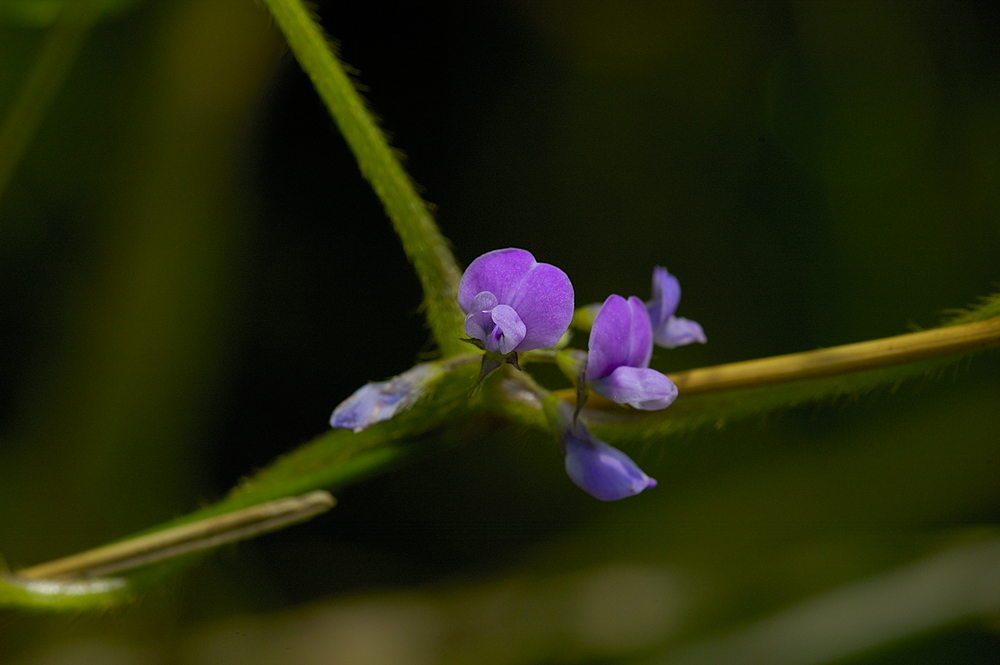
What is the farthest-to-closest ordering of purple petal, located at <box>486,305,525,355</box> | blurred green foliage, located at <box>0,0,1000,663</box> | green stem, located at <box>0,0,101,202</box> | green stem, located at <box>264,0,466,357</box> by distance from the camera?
blurred green foliage, located at <box>0,0,1000,663</box> → green stem, located at <box>0,0,101,202</box> → green stem, located at <box>264,0,466,357</box> → purple petal, located at <box>486,305,525,355</box>

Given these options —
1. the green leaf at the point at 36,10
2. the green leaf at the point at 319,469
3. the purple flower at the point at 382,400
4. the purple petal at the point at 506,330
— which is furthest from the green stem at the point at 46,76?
the purple petal at the point at 506,330

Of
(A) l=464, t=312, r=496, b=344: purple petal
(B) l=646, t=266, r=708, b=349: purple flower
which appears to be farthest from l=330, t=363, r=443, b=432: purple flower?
(B) l=646, t=266, r=708, b=349: purple flower

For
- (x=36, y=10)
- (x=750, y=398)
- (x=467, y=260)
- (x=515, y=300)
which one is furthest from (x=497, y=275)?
(x=36, y=10)

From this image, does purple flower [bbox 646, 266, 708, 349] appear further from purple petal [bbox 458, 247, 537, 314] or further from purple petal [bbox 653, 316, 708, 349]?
purple petal [bbox 458, 247, 537, 314]

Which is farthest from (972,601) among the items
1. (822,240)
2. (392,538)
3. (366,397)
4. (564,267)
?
(366,397)

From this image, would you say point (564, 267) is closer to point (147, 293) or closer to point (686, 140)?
point (686, 140)

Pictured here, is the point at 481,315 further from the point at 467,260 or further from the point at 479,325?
the point at 467,260

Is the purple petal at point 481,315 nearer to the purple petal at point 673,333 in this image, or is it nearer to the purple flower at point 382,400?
the purple flower at point 382,400
